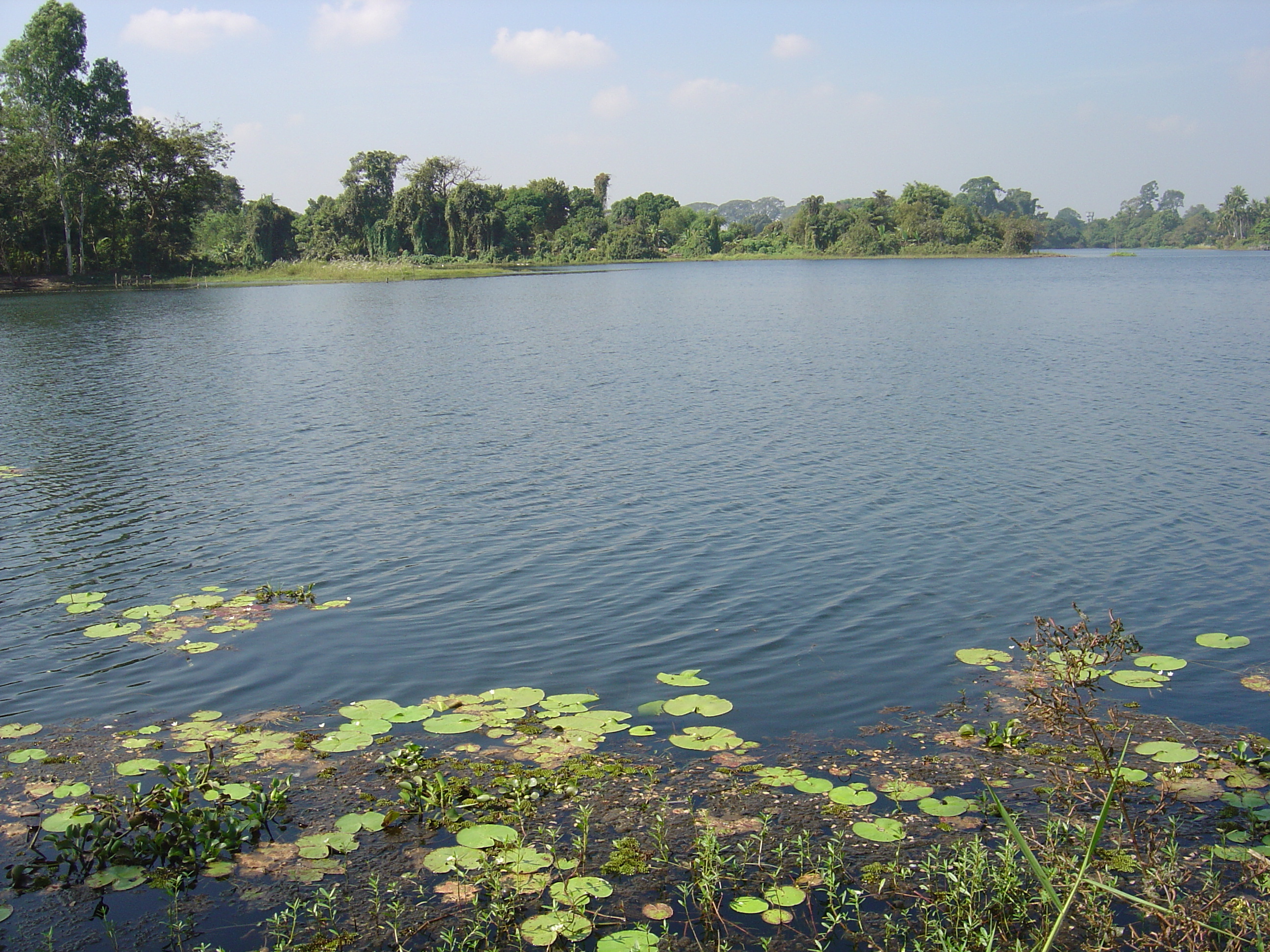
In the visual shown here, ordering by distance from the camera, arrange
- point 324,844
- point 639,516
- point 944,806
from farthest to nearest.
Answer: point 639,516, point 944,806, point 324,844

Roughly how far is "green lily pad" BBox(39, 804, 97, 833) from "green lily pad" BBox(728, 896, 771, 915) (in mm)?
4865

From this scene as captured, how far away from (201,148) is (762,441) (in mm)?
90910

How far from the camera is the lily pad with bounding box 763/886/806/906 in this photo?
20.4 feet

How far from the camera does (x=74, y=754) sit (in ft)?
27.9

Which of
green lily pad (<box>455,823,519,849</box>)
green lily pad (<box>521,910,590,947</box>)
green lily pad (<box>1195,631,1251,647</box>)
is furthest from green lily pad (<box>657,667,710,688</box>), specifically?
green lily pad (<box>1195,631,1251,647</box>)

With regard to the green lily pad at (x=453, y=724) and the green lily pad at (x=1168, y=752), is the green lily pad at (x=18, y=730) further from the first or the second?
the green lily pad at (x=1168, y=752)

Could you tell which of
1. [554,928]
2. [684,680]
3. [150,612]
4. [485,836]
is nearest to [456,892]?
[485,836]

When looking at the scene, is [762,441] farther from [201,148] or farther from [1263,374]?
[201,148]

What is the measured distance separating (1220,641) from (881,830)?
6344mm

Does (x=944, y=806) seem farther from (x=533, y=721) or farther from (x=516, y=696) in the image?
(x=516, y=696)

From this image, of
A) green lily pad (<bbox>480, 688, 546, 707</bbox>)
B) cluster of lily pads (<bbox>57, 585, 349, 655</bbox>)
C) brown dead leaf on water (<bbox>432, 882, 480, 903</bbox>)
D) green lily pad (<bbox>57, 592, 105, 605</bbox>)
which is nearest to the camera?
brown dead leaf on water (<bbox>432, 882, 480, 903</bbox>)

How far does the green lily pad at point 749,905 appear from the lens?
6.20 metres

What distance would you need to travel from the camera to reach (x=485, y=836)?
6.92m

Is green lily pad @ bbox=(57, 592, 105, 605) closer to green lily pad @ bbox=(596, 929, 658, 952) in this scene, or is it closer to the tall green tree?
green lily pad @ bbox=(596, 929, 658, 952)
